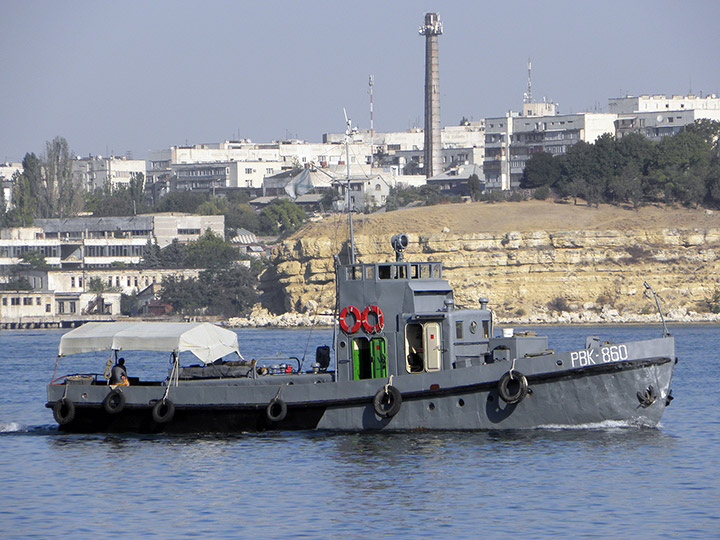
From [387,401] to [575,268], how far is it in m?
66.1

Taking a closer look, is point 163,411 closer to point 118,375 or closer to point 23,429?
point 118,375

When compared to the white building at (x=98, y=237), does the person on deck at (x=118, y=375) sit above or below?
below

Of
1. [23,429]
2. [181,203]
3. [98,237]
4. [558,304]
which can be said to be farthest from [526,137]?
[23,429]

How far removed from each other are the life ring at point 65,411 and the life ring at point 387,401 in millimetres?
7017

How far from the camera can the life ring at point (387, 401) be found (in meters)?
25.0

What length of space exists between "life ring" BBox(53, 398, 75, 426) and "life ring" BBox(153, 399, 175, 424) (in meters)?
2.17

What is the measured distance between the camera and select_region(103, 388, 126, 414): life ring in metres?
27.3

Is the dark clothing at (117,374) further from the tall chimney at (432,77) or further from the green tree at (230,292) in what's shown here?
the tall chimney at (432,77)

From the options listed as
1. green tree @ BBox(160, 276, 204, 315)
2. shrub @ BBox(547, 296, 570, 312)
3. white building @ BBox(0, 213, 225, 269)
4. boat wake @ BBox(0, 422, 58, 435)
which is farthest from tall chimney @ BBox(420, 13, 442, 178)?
boat wake @ BBox(0, 422, 58, 435)

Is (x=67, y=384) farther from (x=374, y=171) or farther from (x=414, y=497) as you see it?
(x=374, y=171)

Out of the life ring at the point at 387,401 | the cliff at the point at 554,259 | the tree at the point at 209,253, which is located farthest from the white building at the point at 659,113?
the life ring at the point at 387,401

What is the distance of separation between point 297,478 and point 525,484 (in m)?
3.99

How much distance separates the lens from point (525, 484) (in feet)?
70.8

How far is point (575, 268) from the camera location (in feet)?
294
